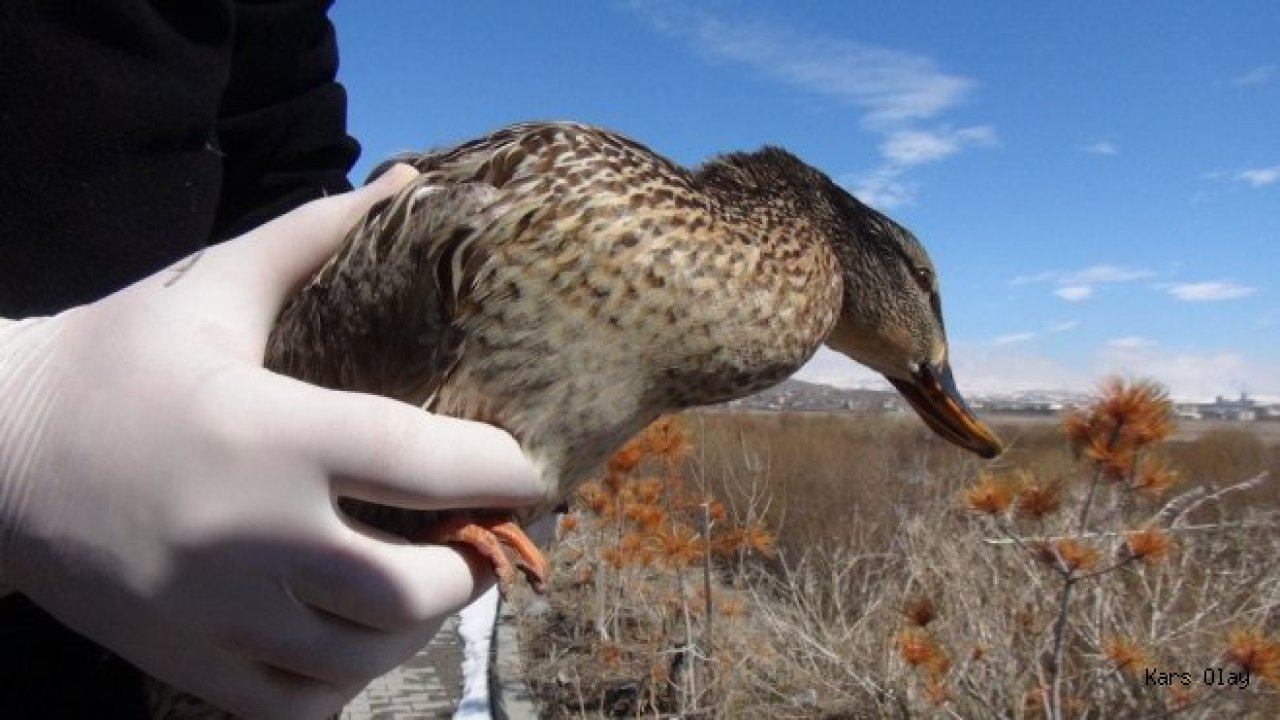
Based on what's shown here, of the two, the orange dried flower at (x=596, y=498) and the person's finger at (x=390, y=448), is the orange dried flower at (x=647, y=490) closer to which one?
the orange dried flower at (x=596, y=498)

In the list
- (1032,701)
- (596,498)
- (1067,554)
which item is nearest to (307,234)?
(1067,554)

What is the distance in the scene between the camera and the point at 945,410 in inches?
101

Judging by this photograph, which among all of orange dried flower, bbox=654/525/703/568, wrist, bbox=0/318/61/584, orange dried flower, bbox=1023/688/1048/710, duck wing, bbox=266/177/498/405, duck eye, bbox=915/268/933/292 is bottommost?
orange dried flower, bbox=1023/688/1048/710

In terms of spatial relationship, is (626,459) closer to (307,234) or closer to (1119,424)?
(1119,424)

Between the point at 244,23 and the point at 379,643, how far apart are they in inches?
42.7

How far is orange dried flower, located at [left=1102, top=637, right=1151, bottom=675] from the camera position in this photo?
3344 millimetres

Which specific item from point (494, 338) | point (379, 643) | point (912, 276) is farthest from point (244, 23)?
point (912, 276)

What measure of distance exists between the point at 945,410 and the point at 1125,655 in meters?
1.45

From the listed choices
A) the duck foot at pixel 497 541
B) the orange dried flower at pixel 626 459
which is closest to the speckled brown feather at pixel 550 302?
the duck foot at pixel 497 541

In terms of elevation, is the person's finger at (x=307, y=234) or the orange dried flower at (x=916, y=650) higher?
the person's finger at (x=307, y=234)

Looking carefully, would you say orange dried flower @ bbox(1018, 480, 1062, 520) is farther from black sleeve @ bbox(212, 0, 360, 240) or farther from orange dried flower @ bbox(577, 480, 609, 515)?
orange dried flower @ bbox(577, 480, 609, 515)

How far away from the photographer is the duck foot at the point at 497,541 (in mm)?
1437

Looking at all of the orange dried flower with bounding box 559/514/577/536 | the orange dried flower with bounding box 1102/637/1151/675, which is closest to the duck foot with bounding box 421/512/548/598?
the orange dried flower with bounding box 1102/637/1151/675

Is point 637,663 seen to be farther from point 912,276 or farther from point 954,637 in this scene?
point 912,276
